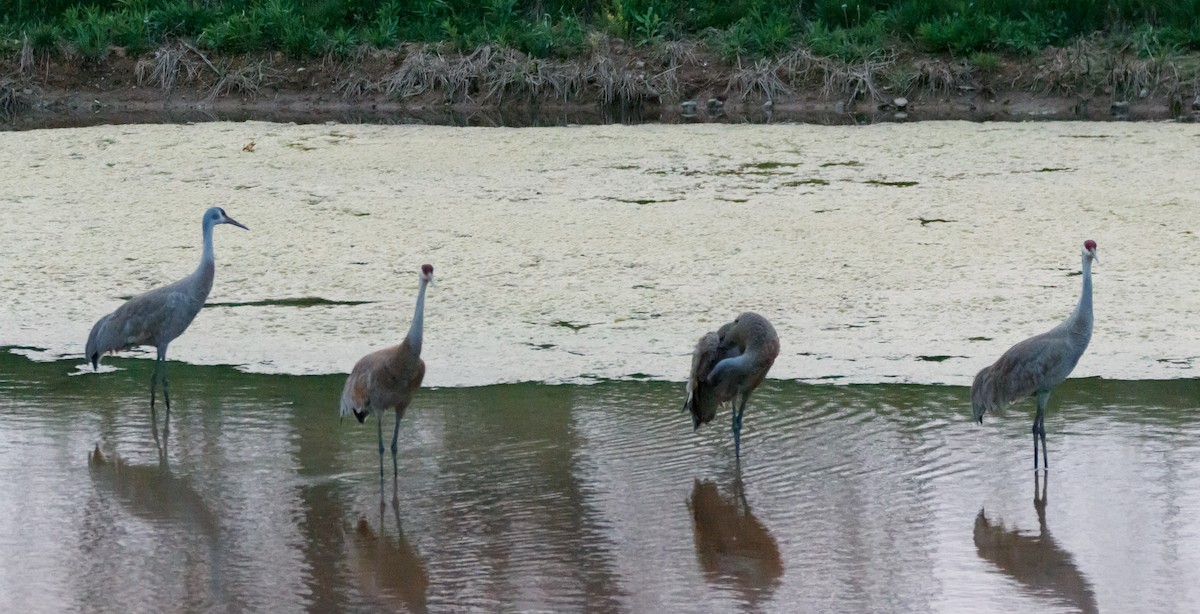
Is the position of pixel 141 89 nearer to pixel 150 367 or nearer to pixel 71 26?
pixel 71 26

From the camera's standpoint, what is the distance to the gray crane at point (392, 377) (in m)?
5.31

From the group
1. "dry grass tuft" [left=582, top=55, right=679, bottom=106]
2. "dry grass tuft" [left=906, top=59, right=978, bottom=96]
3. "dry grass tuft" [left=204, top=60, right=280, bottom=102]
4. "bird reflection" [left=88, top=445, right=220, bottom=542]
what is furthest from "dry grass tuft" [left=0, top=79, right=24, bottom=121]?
"bird reflection" [left=88, top=445, right=220, bottom=542]

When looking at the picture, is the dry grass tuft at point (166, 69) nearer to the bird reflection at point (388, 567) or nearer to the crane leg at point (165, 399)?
the crane leg at point (165, 399)

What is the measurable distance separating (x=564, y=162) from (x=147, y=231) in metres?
3.00

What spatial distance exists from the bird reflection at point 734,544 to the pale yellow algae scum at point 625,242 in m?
1.42

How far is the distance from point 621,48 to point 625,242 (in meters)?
7.19

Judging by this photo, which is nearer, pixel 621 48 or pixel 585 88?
pixel 585 88

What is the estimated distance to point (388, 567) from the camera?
15.0 feet

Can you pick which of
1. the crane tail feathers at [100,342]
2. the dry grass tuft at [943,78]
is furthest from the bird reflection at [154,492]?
the dry grass tuft at [943,78]

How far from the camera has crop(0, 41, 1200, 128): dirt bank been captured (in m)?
13.8

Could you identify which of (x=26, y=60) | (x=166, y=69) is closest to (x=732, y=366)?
(x=166, y=69)

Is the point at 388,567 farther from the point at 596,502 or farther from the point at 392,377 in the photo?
the point at 392,377

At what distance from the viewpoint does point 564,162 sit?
1060cm

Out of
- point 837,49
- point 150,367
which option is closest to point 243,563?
point 150,367
